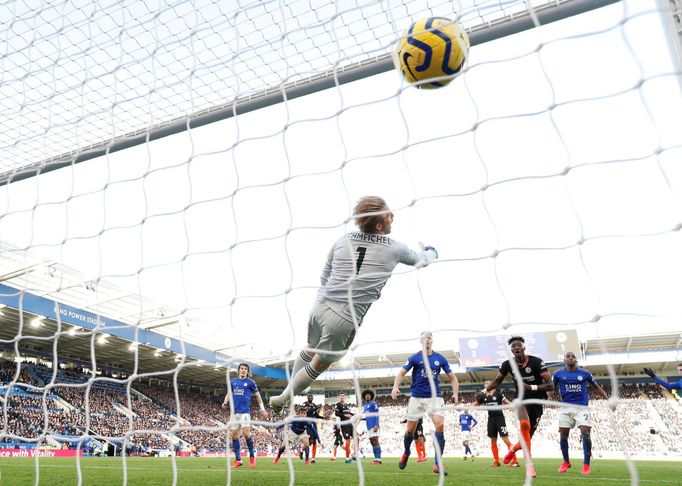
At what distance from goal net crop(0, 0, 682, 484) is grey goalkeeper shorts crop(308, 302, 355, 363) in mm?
107

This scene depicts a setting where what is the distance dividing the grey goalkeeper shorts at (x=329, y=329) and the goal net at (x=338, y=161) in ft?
0.35

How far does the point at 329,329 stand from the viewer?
328cm

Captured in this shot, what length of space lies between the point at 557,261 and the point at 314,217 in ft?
4.62

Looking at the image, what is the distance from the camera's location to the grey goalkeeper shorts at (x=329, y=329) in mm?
3264

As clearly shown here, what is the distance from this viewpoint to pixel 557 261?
8.82ft

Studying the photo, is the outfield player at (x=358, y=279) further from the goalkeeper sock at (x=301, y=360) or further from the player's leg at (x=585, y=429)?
the player's leg at (x=585, y=429)

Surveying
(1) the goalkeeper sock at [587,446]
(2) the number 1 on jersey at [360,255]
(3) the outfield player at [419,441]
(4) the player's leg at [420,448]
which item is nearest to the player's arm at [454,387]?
(1) the goalkeeper sock at [587,446]

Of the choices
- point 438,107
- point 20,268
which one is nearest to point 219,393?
point 20,268

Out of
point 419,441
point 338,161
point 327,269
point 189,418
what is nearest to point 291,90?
point 338,161

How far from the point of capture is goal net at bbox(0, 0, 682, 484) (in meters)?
2.38

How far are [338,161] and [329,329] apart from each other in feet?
3.35

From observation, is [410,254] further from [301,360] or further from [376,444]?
[376,444]

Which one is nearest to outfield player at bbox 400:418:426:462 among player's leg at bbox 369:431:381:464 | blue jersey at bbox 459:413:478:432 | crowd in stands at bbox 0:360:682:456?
player's leg at bbox 369:431:381:464

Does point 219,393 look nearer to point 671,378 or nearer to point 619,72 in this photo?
point 671,378
